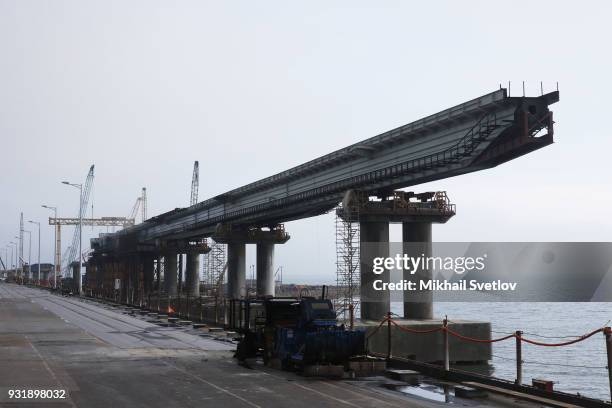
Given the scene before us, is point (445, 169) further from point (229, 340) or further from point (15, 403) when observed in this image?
point (15, 403)

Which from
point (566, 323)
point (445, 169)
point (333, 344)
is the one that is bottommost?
point (566, 323)

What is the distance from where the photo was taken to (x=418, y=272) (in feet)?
169

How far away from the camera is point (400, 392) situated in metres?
20.2

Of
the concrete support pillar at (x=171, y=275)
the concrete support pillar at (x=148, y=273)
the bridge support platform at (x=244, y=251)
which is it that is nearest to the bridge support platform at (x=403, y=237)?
the bridge support platform at (x=244, y=251)

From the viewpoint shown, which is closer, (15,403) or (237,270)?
(15,403)

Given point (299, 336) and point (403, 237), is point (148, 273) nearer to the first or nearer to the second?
point (403, 237)

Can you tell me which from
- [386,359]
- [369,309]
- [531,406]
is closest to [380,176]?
[369,309]

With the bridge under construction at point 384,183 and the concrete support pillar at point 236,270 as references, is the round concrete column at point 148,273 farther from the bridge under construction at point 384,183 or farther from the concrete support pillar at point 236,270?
the bridge under construction at point 384,183

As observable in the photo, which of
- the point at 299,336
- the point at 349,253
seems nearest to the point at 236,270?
the point at 349,253

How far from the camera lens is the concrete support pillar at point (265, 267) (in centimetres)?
8830

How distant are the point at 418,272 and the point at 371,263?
148 inches

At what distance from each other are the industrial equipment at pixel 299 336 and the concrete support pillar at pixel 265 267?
60333 mm

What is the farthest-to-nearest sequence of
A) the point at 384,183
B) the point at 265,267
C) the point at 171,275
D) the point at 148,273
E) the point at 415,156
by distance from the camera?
the point at 148,273 → the point at 171,275 → the point at 265,267 → the point at 384,183 → the point at 415,156

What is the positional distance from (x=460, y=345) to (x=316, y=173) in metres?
23.3
